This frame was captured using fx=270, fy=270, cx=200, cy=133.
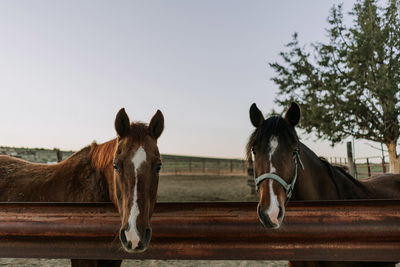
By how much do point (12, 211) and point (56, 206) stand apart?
0.80ft

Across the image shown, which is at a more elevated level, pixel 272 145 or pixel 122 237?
pixel 272 145

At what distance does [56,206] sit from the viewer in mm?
1477

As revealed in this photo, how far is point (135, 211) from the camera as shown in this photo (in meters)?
1.59

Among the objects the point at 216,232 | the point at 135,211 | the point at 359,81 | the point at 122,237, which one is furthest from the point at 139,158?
the point at 359,81

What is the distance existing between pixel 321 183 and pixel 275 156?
853 millimetres

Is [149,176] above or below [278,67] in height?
below

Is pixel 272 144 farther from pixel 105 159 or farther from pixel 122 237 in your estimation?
pixel 105 159

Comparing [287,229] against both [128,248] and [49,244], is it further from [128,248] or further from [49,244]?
[49,244]

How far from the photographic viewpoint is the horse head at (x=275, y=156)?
1944 mm

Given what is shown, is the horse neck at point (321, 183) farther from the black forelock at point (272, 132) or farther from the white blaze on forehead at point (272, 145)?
the white blaze on forehead at point (272, 145)

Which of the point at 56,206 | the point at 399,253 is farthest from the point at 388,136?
the point at 56,206

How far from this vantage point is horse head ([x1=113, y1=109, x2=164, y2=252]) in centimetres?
147

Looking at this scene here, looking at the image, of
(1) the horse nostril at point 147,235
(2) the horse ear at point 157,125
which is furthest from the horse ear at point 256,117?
(1) the horse nostril at point 147,235

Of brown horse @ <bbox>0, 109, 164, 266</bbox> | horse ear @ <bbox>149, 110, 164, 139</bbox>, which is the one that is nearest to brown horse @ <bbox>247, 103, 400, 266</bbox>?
brown horse @ <bbox>0, 109, 164, 266</bbox>
